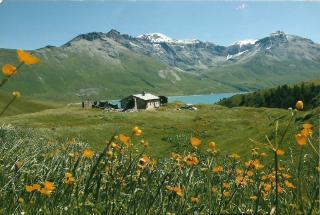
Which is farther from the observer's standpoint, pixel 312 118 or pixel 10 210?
pixel 312 118

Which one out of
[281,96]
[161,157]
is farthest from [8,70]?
[281,96]

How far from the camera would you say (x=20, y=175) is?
634cm

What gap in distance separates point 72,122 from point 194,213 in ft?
252

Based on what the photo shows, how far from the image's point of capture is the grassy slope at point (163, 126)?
153ft

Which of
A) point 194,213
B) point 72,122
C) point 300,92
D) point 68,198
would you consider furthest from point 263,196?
point 300,92

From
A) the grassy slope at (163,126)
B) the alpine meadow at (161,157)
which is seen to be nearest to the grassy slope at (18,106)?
the alpine meadow at (161,157)

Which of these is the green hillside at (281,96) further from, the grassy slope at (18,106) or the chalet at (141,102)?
the grassy slope at (18,106)

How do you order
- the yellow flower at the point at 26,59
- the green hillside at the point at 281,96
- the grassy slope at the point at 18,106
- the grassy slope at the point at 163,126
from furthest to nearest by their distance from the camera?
the green hillside at the point at 281,96 → the grassy slope at the point at 18,106 → the grassy slope at the point at 163,126 → the yellow flower at the point at 26,59

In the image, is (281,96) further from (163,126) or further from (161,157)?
(161,157)

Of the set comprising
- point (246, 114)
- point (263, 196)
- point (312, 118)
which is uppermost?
point (263, 196)

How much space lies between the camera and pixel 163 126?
68.2 m

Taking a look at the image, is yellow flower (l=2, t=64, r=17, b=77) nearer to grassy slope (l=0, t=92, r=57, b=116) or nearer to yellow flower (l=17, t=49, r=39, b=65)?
yellow flower (l=17, t=49, r=39, b=65)

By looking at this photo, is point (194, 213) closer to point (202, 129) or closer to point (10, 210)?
point (10, 210)

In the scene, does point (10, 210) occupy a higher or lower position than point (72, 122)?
higher
